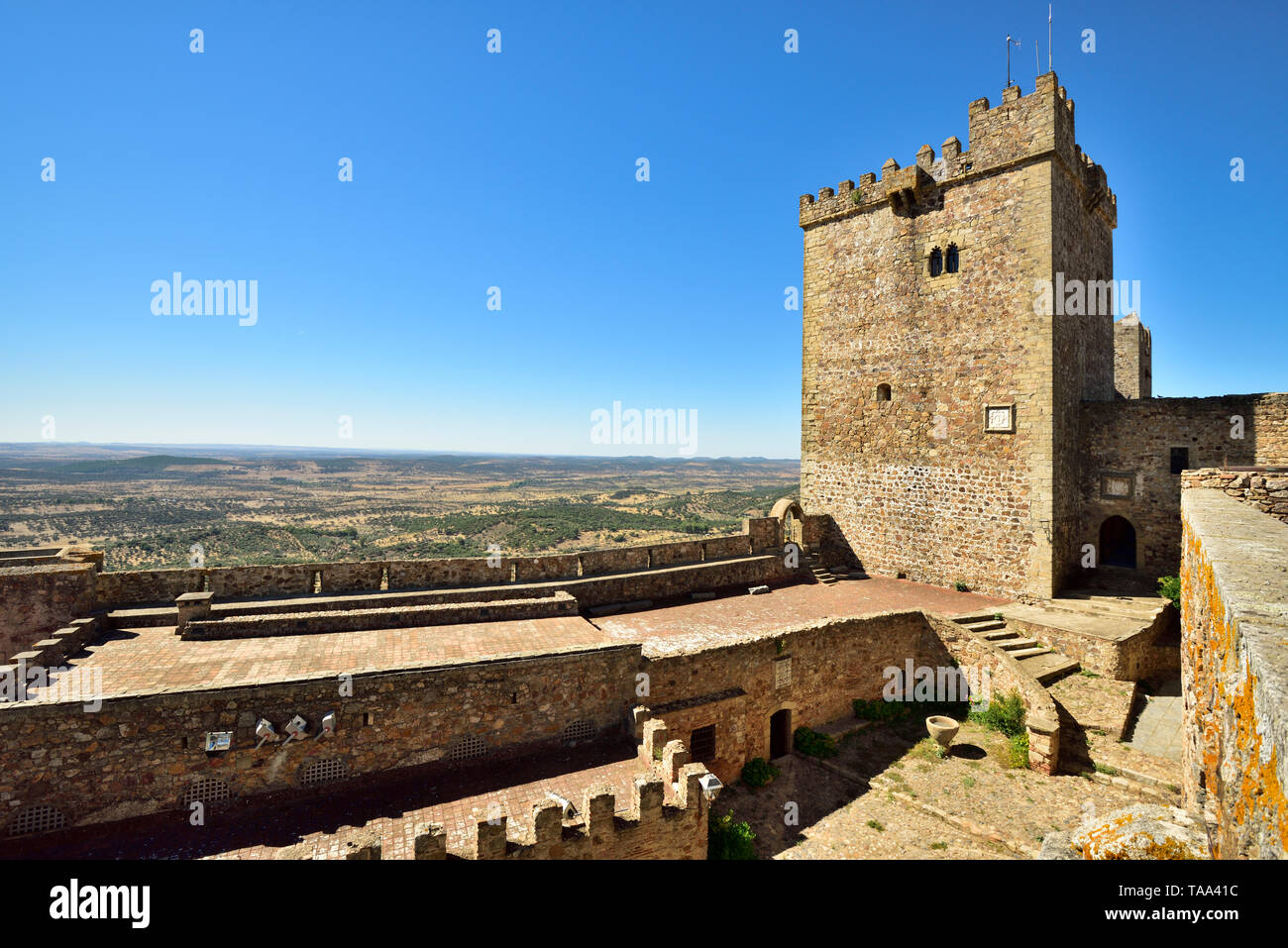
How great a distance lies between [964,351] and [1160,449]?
18.5 feet

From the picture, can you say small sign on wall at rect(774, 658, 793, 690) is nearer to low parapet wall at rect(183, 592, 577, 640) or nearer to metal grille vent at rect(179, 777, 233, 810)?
low parapet wall at rect(183, 592, 577, 640)

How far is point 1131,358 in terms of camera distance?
952 inches

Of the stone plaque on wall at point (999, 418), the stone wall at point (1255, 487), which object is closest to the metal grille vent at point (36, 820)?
the stone wall at point (1255, 487)

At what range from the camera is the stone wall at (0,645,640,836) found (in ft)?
25.2

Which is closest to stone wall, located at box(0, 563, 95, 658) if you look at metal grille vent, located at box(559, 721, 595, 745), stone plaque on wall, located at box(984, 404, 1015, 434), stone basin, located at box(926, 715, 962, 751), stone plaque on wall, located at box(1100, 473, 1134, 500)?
metal grille vent, located at box(559, 721, 595, 745)

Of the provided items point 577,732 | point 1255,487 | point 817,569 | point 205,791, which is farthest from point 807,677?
point 205,791

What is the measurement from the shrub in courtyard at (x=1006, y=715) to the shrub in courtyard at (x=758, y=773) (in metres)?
5.03

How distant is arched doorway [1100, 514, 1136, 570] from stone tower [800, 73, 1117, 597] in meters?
2.03

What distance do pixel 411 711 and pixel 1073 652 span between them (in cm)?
1389

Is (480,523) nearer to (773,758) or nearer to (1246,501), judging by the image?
(773,758)
